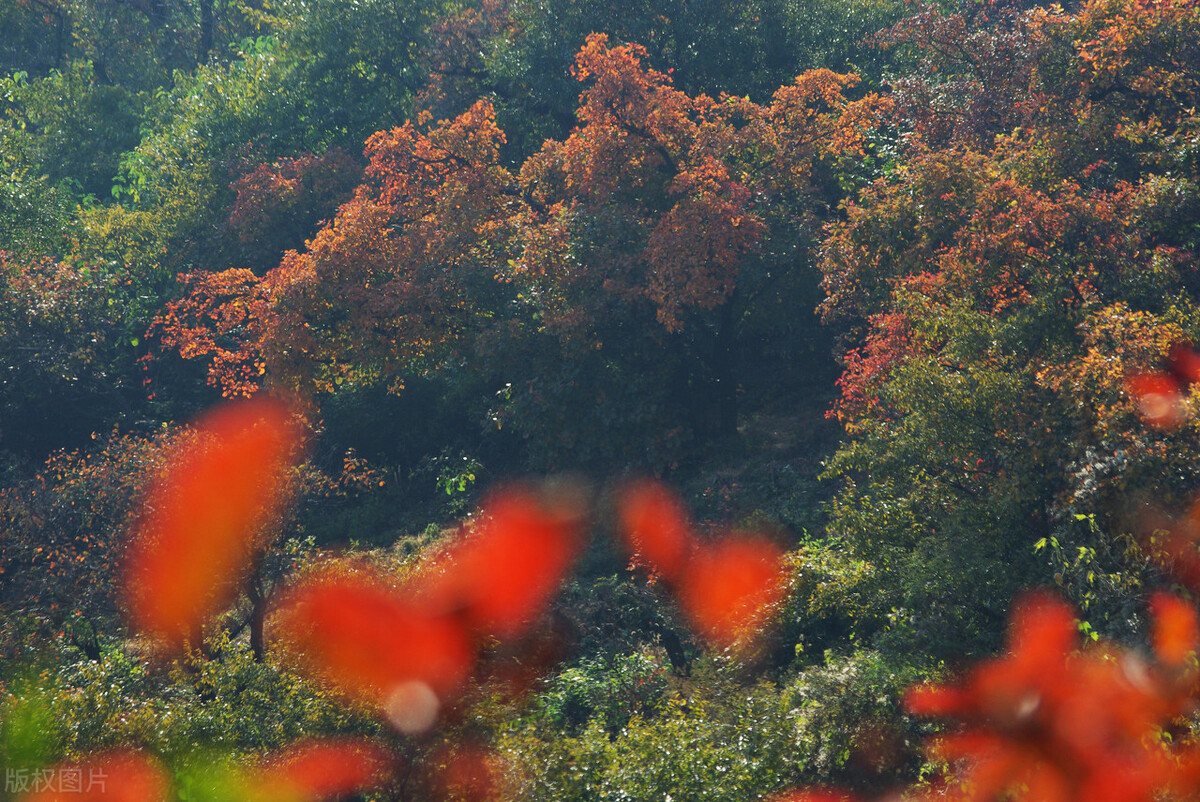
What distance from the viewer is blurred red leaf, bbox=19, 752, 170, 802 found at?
7.89 meters

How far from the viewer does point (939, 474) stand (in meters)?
10.8

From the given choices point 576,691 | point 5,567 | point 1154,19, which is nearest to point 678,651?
point 576,691

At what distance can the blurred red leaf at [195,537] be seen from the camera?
41.7ft

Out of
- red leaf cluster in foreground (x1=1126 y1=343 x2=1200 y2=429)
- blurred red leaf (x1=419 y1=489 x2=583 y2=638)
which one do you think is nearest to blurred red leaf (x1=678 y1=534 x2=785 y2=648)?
blurred red leaf (x1=419 y1=489 x2=583 y2=638)

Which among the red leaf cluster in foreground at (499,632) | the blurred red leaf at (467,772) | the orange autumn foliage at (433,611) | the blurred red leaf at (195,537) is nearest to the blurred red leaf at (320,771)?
the red leaf cluster in foreground at (499,632)

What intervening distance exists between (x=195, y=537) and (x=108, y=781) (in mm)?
5236

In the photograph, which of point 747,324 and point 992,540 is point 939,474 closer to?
point 992,540

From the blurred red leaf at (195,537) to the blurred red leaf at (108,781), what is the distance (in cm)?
414

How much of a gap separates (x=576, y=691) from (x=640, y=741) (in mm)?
2919

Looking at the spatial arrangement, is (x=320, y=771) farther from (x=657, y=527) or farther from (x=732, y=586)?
A: (x=657, y=527)

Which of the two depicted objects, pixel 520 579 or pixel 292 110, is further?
pixel 292 110

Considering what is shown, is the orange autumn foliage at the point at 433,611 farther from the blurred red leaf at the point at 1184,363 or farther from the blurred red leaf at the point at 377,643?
the blurred red leaf at the point at 1184,363

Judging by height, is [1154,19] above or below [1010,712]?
above

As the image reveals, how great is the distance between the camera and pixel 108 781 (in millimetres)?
8156
